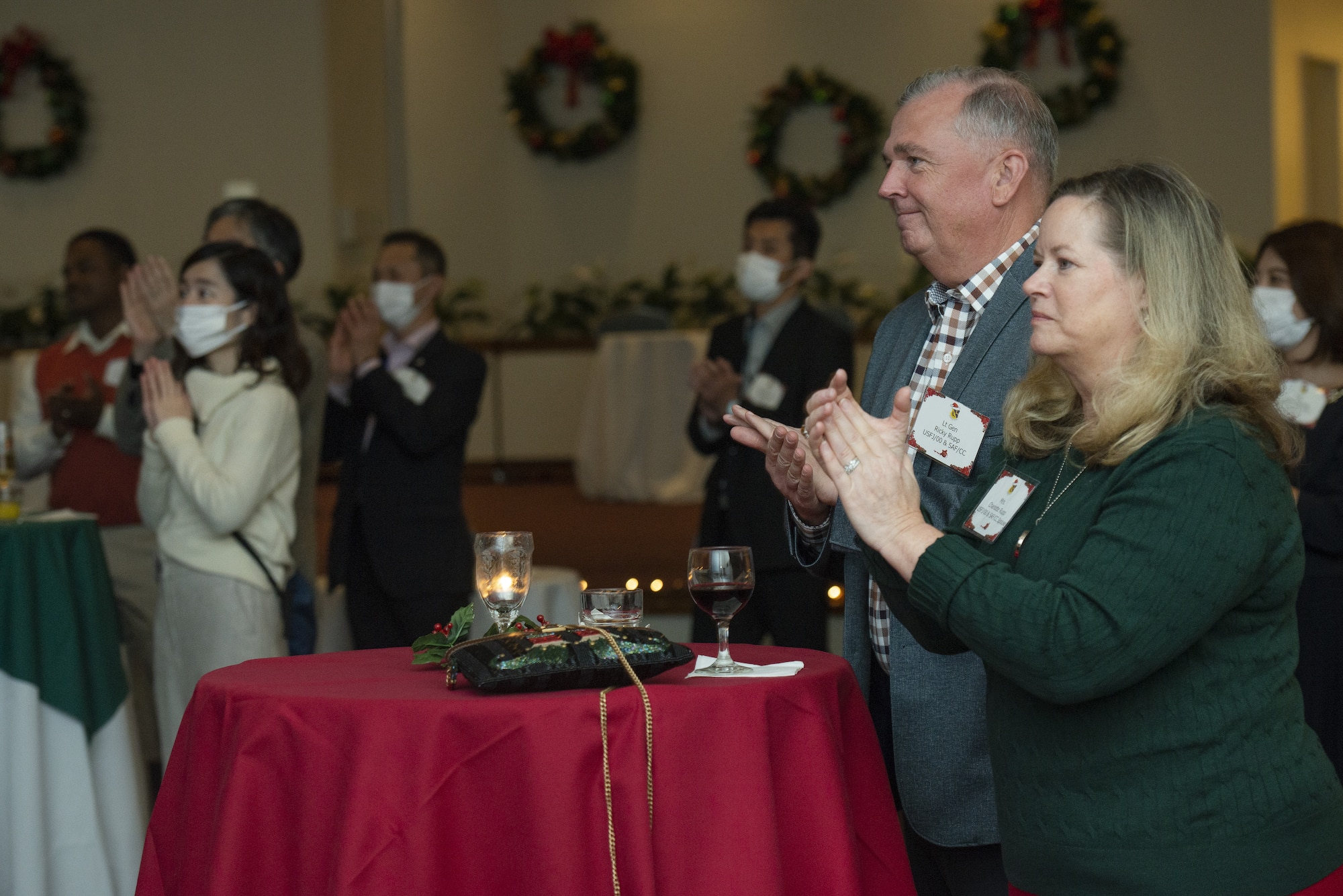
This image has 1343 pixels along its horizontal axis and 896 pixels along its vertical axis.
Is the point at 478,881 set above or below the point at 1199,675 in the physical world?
below

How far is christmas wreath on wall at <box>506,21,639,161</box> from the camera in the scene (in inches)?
445

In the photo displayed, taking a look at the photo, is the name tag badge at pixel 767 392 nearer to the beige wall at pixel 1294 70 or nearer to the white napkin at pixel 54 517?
the white napkin at pixel 54 517

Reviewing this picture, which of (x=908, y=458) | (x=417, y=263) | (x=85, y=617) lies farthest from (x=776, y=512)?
(x=908, y=458)

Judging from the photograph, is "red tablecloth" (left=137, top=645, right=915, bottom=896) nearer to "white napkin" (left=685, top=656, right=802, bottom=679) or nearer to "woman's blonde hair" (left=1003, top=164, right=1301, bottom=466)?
"white napkin" (left=685, top=656, right=802, bottom=679)

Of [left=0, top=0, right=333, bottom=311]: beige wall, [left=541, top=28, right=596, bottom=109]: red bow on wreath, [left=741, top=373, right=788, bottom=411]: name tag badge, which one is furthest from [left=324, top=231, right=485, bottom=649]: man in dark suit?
[left=541, top=28, right=596, bottom=109]: red bow on wreath

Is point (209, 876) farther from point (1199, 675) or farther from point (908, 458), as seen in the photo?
point (1199, 675)

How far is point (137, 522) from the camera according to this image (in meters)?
3.97

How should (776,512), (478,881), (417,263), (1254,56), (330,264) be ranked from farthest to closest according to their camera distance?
(1254,56) < (330,264) < (417,263) < (776,512) < (478,881)

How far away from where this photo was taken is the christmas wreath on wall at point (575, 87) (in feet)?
37.1

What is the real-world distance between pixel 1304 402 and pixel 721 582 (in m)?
1.87

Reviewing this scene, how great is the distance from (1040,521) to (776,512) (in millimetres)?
2228

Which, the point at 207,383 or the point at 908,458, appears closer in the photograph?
the point at 908,458

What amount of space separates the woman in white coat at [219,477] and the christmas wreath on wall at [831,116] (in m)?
7.99

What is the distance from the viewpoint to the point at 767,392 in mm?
4016
